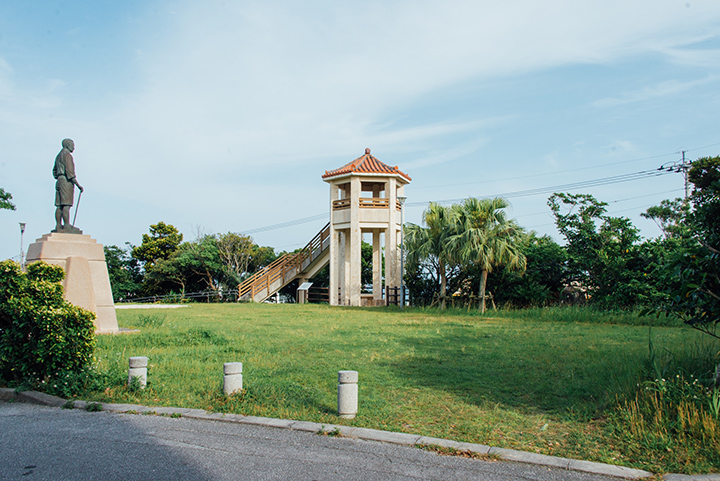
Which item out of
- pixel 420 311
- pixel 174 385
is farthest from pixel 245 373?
pixel 420 311

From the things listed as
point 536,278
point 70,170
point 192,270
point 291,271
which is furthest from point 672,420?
point 192,270

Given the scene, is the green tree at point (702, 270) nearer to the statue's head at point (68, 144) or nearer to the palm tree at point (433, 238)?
the statue's head at point (68, 144)

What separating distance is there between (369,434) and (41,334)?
16.4 feet

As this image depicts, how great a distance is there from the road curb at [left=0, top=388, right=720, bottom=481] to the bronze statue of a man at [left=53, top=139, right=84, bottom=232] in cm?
691

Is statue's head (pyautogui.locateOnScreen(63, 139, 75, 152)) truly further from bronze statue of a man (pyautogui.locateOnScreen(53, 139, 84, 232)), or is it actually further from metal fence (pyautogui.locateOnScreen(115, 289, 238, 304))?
metal fence (pyautogui.locateOnScreen(115, 289, 238, 304))

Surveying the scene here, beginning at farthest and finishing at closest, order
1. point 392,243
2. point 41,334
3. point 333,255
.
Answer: point 333,255 < point 392,243 < point 41,334

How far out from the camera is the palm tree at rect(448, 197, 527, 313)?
67.4 feet

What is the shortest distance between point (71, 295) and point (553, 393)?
1065 centimetres

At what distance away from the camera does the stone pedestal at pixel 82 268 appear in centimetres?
1241

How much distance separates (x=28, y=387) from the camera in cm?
751

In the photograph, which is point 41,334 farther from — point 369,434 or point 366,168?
point 366,168

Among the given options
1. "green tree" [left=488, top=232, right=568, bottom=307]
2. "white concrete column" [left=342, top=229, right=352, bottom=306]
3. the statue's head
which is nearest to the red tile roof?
"white concrete column" [left=342, top=229, right=352, bottom=306]

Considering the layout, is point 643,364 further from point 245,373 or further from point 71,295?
point 71,295

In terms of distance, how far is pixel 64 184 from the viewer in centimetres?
1339
